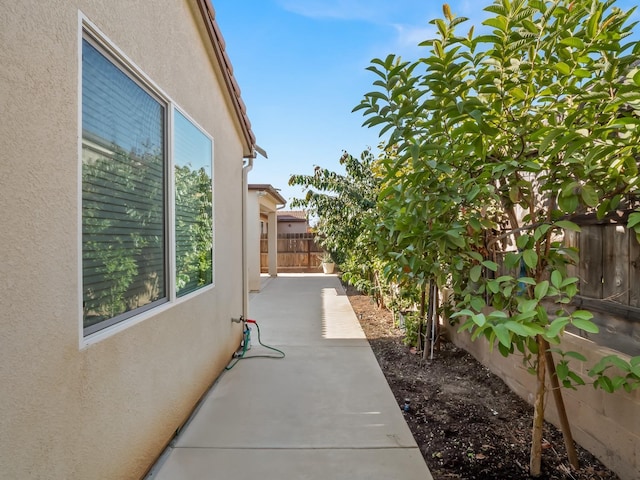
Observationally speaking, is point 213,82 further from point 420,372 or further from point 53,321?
point 420,372

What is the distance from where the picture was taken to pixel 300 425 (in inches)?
126

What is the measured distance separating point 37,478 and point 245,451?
1545mm

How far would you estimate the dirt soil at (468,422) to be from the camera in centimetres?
249


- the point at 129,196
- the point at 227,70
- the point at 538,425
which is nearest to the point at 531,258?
the point at 538,425

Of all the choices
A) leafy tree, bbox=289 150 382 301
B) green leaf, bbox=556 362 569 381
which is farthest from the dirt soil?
leafy tree, bbox=289 150 382 301

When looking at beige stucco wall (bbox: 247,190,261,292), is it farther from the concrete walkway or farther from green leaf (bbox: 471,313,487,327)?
green leaf (bbox: 471,313,487,327)

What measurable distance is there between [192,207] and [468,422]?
3078 mm

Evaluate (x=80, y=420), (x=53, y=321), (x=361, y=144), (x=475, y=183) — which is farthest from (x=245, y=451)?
(x=361, y=144)

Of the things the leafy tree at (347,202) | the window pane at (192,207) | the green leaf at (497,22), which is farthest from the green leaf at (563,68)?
the leafy tree at (347,202)

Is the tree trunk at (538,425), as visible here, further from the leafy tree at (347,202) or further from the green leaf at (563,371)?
the leafy tree at (347,202)

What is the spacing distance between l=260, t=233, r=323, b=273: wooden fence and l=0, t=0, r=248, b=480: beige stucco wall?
1495cm

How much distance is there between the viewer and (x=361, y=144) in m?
9.17

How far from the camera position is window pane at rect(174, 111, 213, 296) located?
3254 mm

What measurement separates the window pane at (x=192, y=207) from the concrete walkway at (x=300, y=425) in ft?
3.88
